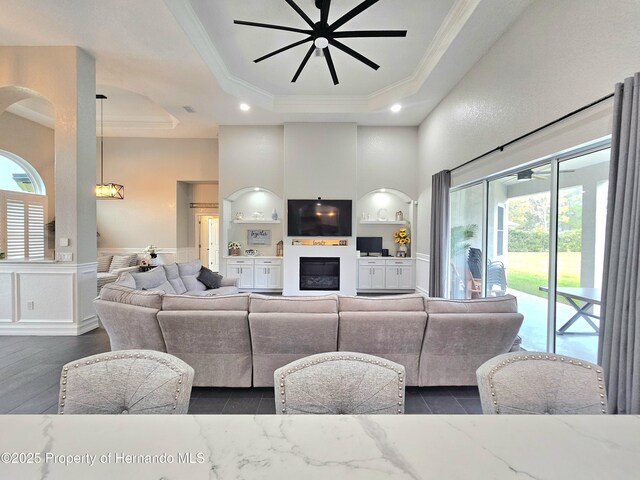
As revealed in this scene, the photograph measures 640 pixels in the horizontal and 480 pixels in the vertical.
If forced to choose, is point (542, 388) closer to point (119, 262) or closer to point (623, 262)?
point (623, 262)

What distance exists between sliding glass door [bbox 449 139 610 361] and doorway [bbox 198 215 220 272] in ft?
22.7

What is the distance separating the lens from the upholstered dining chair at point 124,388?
1.11 meters

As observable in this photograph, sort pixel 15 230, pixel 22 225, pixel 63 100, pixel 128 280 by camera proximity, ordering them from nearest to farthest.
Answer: pixel 128 280
pixel 63 100
pixel 15 230
pixel 22 225

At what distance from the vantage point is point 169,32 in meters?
3.62

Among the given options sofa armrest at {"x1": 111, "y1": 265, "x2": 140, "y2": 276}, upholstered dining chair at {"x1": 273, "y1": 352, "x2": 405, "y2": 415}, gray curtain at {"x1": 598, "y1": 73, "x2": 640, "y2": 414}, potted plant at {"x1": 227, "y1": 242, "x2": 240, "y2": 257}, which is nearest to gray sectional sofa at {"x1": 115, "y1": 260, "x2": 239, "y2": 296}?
potted plant at {"x1": 227, "y1": 242, "x2": 240, "y2": 257}

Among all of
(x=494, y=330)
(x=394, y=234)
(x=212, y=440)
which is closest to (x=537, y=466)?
(x=212, y=440)

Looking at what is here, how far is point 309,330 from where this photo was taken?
2502 millimetres

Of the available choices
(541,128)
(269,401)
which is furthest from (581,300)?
(269,401)

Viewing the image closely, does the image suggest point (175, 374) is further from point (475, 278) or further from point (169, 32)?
point (475, 278)

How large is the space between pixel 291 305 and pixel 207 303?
74 cm

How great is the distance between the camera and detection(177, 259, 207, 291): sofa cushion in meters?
4.96

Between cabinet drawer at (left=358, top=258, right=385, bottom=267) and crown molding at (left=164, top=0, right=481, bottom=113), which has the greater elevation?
crown molding at (left=164, top=0, right=481, bottom=113)

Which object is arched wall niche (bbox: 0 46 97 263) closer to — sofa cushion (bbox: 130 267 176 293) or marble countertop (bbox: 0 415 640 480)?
sofa cushion (bbox: 130 267 176 293)

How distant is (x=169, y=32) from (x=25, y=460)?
14.4ft
